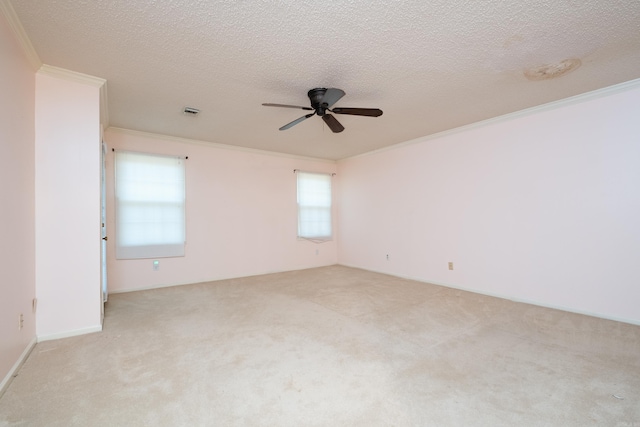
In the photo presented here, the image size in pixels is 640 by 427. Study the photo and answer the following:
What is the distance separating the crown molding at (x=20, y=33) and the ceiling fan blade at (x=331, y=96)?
2136 mm

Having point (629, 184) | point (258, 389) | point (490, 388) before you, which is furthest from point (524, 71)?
point (258, 389)

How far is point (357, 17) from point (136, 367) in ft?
9.38

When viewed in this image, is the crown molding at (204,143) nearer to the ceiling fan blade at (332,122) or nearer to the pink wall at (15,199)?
the pink wall at (15,199)

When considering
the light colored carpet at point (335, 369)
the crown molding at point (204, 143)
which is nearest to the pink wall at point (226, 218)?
the crown molding at point (204, 143)

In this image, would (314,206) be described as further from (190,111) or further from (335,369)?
(335,369)

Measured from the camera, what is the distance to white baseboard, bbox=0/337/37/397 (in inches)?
69.4

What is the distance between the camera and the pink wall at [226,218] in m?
4.26

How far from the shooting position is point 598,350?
229cm

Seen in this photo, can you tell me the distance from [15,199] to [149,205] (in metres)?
2.31

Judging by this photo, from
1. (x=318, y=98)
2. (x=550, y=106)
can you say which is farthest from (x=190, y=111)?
(x=550, y=106)

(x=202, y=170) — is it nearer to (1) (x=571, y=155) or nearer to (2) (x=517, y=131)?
(2) (x=517, y=131)

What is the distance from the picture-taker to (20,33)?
201 centimetres

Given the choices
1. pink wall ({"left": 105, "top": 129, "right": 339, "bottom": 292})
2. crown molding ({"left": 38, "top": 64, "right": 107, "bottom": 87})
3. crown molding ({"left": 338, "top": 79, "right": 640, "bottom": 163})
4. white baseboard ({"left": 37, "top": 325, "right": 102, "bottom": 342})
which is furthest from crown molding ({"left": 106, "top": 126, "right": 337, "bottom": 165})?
white baseboard ({"left": 37, "top": 325, "right": 102, "bottom": 342})

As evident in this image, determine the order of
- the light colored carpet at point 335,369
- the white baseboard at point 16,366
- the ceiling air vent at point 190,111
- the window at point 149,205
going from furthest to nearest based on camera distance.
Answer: the window at point 149,205
the ceiling air vent at point 190,111
the white baseboard at point 16,366
the light colored carpet at point 335,369
